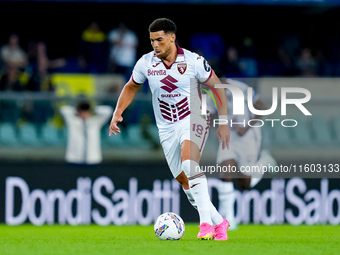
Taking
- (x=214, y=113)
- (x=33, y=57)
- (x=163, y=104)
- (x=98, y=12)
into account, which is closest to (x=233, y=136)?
(x=214, y=113)

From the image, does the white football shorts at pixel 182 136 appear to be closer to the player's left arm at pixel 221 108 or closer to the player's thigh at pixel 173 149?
the player's thigh at pixel 173 149

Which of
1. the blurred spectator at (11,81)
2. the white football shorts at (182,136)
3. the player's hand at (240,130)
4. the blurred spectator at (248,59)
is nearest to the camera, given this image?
the white football shorts at (182,136)

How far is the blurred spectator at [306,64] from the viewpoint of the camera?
14.9 metres

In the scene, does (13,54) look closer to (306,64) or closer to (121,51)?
(121,51)

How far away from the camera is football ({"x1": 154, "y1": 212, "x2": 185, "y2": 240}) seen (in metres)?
7.62

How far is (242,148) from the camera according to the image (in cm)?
1040

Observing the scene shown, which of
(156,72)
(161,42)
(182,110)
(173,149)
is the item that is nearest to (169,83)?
(156,72)

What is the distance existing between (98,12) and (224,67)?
4.24 m

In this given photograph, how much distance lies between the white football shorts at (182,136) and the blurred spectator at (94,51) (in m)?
6.71

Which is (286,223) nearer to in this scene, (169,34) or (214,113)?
(214,113)

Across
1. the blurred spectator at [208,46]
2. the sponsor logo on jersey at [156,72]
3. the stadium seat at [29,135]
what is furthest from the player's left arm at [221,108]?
the blurred spectator at [208,46]

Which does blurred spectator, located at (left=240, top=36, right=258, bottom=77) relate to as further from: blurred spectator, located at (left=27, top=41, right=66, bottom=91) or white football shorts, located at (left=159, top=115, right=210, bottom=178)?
white football shorts, located at (left=159, top=115, right=210, bottom=178)

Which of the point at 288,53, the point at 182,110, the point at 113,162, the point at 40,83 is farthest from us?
Answer: the point at 288,53

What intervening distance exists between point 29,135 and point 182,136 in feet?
13.8
